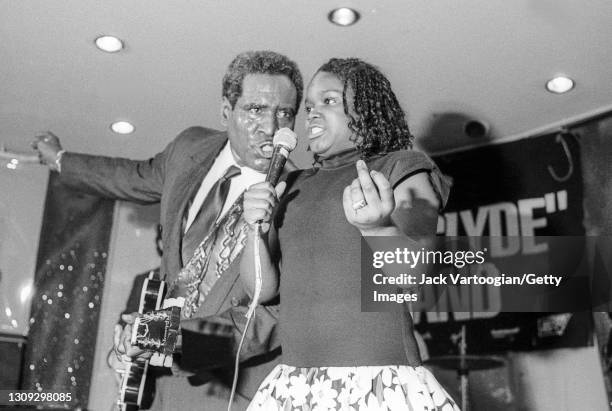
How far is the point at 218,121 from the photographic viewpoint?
4.03 m

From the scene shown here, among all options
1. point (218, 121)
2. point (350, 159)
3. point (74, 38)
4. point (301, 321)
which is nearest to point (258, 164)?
point (350, 159)

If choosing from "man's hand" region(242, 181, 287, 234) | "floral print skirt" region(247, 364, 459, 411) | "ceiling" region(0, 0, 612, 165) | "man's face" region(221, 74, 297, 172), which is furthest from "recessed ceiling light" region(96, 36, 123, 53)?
"floral print skirt" region(247, 364, 459, 411)

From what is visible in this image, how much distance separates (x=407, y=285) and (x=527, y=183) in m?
2.91

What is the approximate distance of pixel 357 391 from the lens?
4.28 ft

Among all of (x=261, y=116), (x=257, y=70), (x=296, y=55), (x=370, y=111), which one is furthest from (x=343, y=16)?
(x=370, y=111)

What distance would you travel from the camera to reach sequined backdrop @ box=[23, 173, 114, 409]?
4086 mm

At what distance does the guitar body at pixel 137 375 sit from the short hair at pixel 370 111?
878 mm

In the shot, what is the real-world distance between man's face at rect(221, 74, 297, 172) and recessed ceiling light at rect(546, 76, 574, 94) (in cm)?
171

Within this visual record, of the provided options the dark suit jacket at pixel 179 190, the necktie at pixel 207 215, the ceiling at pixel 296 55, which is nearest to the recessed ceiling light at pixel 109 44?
the ceiling at pixel 296 55

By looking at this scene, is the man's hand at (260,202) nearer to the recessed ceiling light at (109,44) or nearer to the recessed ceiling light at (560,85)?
the recessed ceiling light at (109,44)

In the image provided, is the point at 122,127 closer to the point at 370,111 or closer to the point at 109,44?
the point at 109,44

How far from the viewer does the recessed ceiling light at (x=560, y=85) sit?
355 centimetres

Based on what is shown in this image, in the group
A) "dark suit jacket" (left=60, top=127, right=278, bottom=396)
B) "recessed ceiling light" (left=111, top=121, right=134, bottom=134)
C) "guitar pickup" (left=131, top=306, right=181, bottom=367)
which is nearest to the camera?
"guitar pickup" (left=131, top=306, right=181, bottom=367)

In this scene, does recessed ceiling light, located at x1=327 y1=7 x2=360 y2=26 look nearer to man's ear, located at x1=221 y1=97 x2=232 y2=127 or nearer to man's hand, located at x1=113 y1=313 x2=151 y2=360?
man's ear, located at x1=221 y1=97 x2=232 y2=127
